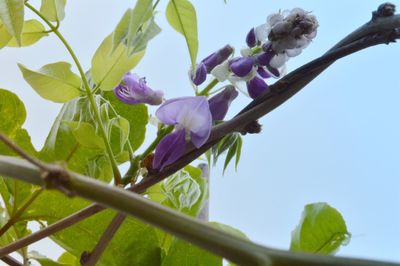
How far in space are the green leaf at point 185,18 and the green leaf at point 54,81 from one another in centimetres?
8

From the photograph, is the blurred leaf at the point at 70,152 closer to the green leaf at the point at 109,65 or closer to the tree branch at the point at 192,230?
the green leaf at the point at 109,65

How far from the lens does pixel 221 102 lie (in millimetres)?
323

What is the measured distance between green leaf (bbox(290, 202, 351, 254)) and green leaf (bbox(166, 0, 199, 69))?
5.6 inches

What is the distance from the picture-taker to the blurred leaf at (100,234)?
0.40 m

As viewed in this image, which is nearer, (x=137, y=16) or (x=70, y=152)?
(x=137, y=16)

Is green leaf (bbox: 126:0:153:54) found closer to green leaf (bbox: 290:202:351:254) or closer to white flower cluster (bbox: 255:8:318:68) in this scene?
white flower cluster (bbox: 255:8:318:68)

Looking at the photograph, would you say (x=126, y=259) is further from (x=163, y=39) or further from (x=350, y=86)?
(x=350, y=86)

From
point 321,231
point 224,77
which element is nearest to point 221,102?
point 224,77

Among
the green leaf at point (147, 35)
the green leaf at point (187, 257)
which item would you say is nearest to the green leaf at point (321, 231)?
the green leaf at point (187, 257)

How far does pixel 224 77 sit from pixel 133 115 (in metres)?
0.12

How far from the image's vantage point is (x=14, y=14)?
0.93ft

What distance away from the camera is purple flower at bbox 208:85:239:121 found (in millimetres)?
320

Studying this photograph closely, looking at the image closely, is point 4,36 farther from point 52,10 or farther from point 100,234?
point 100,234

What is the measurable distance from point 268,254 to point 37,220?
12.4 inches
